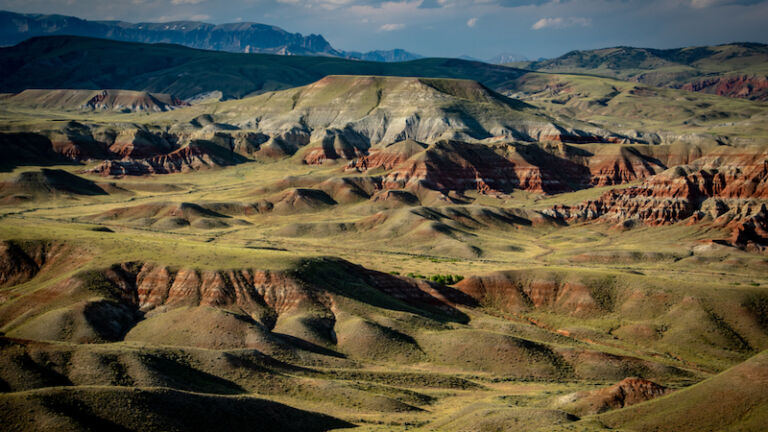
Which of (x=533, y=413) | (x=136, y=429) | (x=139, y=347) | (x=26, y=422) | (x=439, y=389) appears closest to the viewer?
(x=26, y=422)

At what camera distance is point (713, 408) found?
5059 cm

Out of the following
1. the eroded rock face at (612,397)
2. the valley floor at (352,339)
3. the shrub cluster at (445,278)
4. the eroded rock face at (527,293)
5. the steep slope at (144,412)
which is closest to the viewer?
the steep slope at (144,412)

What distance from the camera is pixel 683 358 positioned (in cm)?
8738

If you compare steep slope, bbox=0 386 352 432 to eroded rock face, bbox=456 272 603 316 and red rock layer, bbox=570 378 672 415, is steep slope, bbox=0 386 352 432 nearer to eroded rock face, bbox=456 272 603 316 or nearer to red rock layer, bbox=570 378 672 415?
red rock layer, bbox=570 378 672 415

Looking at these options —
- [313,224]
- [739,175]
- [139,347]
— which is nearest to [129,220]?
[313,224]

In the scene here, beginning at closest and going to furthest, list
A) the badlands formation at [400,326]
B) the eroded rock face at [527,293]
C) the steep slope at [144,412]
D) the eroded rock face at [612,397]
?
the steep slope at [144,412] → the badlands formation at [400,326] → the eroded rock face at [612,397] → the eroded rock face at [527,293]

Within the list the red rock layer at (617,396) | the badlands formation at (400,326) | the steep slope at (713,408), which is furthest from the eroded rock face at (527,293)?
the steep slope at (713,408)

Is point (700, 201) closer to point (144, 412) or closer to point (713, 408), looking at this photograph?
point (713, 408)

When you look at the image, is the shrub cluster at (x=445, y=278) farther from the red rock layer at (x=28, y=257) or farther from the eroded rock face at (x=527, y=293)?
the red rock layer at (x=28, y=257)

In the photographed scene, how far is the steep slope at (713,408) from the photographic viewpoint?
4888 cm

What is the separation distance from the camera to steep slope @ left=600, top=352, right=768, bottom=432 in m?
48.9

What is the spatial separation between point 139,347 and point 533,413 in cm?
3623

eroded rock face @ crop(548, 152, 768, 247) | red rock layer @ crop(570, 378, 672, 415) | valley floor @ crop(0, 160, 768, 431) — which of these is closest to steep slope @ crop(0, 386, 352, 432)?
valley floor @ crop(0, 160, 768, 431)

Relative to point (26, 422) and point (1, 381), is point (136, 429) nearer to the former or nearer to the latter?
point (26, 422)
